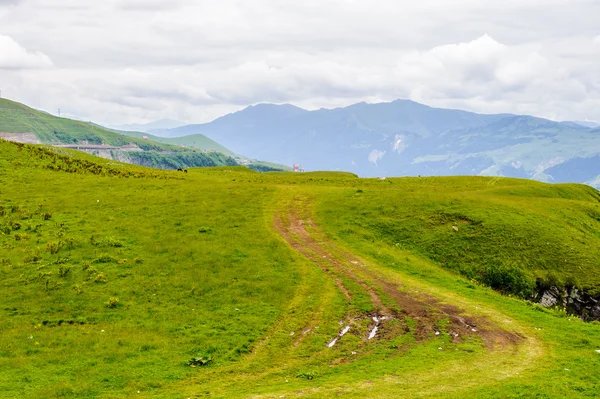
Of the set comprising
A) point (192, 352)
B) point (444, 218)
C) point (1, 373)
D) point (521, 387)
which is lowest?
point (1, 373)

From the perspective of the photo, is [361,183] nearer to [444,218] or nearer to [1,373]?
[444,218]

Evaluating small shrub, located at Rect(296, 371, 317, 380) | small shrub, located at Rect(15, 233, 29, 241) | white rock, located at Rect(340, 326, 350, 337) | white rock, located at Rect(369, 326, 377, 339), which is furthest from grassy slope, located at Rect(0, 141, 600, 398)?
white rock, located at Rect(369, 326, 377, 339)

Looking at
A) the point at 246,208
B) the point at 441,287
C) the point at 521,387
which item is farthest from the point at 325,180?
the point at 521,387

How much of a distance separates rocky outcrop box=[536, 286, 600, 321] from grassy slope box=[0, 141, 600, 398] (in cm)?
155

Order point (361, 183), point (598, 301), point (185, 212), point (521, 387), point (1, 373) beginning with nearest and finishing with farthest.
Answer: point (521, 387), point (1, 373), point (598, 301), point (185, 212), point (361, 183)

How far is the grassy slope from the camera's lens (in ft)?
63.7

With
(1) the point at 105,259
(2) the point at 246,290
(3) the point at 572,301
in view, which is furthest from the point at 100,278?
(3) the point at 572,301

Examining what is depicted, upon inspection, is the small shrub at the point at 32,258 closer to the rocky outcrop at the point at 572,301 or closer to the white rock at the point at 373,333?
the white rock at the point at 373,333

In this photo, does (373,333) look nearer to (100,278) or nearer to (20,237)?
(100,278)

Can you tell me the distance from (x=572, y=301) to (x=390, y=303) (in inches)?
692

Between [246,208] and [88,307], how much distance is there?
21.5m

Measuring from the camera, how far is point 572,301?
35.6 meters

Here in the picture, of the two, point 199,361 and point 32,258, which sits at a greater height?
point 32,258

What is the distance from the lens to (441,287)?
3178 centimetres
